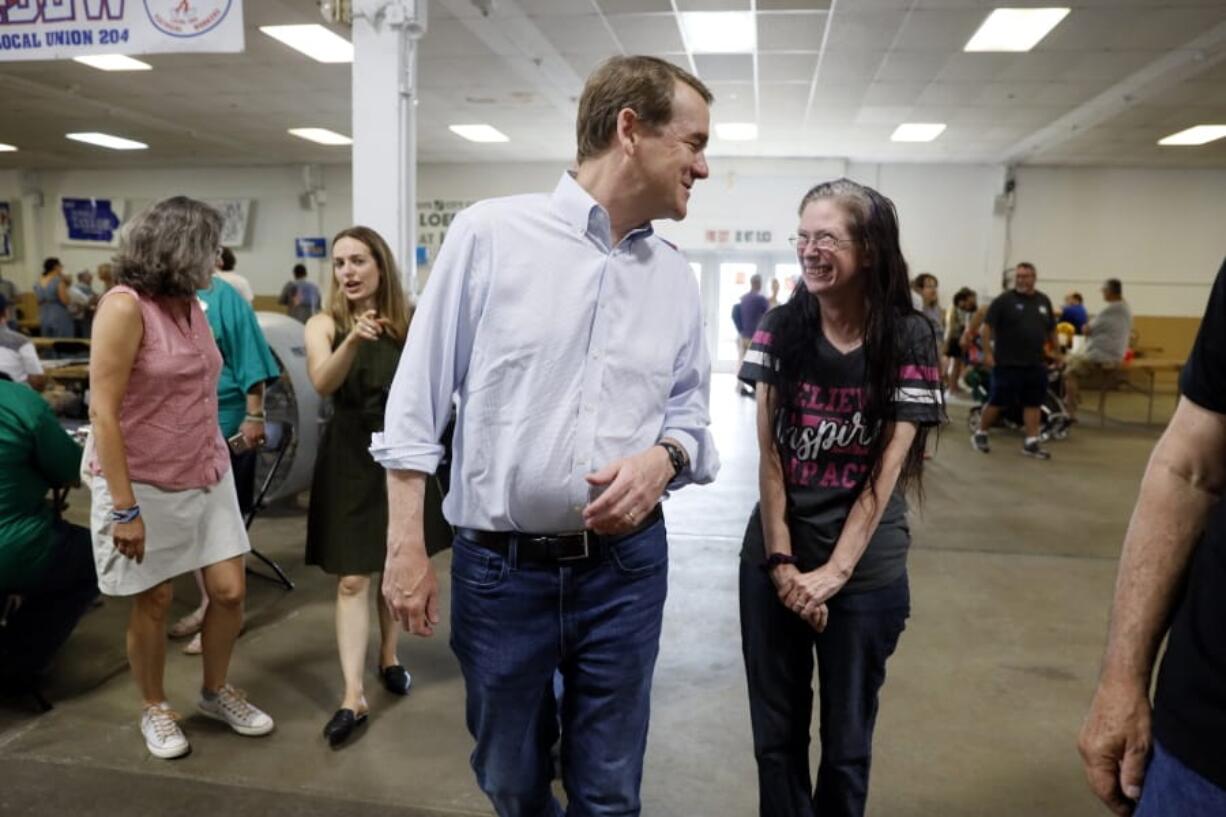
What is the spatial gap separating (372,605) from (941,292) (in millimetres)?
12704

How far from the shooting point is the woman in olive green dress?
8.63 ft

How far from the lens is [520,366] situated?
1.43 metres

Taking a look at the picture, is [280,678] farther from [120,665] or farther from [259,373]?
[259,373]

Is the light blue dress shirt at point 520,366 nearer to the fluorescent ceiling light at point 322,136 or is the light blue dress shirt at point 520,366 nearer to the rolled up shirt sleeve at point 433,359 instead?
the rolled up shirt sleeve at point 433,359

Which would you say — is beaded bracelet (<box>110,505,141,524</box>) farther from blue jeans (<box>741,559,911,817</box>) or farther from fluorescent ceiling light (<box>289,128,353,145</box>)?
fluorescent ceiling light (<box>289,128,353,145</box>)

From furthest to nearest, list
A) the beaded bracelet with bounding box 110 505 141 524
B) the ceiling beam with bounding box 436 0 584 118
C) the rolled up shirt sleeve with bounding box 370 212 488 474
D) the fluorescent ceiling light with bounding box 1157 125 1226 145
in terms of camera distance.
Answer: the fluorescent ceiling light with bounding box 1157 125 1226 145
the ceiling beam with bounding box 436 0 584 118
the beaded bracelet with bounding box 110 505 141 524
the rolled up shirt sleeve with bounding box 370 212 488 474

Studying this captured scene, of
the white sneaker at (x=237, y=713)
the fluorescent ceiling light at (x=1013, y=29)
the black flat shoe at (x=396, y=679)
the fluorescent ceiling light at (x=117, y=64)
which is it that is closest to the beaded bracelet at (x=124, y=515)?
the white sneaker at (x=237, y=713)

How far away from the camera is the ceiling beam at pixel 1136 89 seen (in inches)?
297

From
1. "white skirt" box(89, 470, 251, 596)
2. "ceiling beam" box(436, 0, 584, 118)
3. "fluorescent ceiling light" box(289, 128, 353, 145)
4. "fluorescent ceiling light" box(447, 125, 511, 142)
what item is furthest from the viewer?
"fluorescent ceiling light" box(289, 128, 353, 145)

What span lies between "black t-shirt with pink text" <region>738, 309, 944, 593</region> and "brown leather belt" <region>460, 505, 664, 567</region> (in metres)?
0.44

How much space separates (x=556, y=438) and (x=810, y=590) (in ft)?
2.00

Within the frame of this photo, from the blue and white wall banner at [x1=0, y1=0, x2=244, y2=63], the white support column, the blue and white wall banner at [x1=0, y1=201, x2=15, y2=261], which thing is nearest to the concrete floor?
the white support column

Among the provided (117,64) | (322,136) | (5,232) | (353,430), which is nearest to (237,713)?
(353,430)

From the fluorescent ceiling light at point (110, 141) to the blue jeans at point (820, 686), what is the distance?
14162 mm
